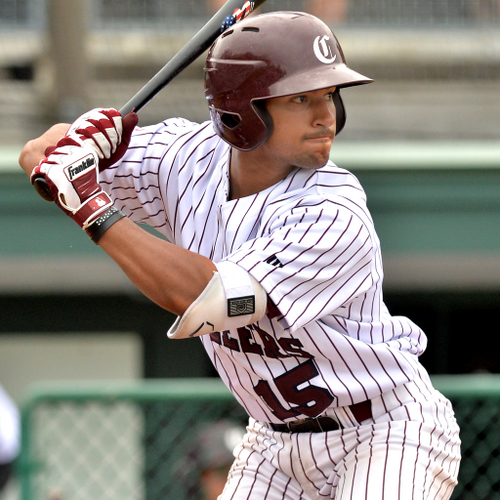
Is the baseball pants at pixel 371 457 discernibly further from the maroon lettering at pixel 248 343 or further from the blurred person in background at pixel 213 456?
the blurred person in background at pixel 213 456

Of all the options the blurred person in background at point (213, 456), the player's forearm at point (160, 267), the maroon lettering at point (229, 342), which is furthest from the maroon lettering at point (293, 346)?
the blurred person in background at point (213, 456)

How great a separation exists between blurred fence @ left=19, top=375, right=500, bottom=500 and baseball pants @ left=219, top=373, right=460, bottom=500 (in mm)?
1519

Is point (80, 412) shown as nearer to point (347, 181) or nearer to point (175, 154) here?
point (175, 154)

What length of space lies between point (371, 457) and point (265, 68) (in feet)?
3.06

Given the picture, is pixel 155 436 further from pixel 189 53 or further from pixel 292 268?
pixel 292 268

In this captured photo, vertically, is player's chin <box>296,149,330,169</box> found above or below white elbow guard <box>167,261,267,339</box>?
above

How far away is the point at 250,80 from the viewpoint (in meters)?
2.13

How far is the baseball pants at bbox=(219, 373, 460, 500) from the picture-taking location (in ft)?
7.04

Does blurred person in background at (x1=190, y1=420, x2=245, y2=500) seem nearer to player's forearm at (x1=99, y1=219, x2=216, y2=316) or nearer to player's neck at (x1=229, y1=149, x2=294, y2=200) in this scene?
player's neck at (x1=229, y1=149, x2=294, y2=200)

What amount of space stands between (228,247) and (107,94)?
149 inches

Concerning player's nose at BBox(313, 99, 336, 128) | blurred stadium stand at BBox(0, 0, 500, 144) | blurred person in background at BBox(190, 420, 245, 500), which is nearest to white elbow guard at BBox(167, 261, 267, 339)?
player's nose at BBox(313, 99, 336, 128)

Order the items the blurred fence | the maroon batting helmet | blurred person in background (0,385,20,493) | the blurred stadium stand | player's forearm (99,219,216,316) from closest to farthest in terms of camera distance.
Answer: player's forearm (99,219,216,316) → the maroon batting helmet → the blurred fence → blurred person in background (0,385,20,493) → the blurred stadium stand

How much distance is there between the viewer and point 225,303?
1.95 metres

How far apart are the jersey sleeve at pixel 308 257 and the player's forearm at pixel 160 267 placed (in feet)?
0.32
